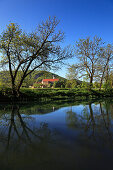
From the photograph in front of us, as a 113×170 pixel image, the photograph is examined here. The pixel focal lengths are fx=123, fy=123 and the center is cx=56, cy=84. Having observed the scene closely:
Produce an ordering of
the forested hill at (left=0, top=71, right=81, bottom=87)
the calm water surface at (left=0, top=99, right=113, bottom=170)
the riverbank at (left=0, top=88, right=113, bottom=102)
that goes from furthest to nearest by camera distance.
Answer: the forested hill at (left=0, top=71, right=81, bottom=87) < the riverbank at (left=0, top=88, right=113, bottom=102) < the calm water surface at (left=0, top=99, right=113, bottom=170)

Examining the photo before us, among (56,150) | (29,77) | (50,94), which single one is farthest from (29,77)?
(56,150)

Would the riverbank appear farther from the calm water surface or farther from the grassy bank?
the calm water surface

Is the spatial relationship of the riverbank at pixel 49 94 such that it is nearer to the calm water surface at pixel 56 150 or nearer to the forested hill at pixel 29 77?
the forested hill at pixel 29 77

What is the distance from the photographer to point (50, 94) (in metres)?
16.4

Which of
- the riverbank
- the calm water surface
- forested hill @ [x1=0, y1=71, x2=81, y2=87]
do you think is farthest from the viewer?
forested hill @ [x1=0, y1=71, x2=81, y2=87]

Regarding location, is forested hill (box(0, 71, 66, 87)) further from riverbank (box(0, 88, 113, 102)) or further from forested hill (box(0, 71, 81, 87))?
riverbank (box(0, 88, 113, 102))

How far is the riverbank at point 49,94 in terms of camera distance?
12.9m

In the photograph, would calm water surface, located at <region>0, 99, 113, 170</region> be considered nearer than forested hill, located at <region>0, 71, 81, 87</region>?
Yes

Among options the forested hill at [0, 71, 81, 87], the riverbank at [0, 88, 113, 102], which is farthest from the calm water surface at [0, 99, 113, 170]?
the forested hill at [0, 71, 81, 87]

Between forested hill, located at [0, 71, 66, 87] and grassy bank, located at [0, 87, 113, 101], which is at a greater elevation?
forested hill, located at [0, 71, 66, 87]

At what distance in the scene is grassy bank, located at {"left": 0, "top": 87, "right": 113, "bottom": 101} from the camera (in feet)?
42.4

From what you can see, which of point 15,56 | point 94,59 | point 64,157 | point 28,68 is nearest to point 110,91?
point 94,59

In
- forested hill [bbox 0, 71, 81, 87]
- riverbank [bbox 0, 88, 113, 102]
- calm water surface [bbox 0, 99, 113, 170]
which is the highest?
forested hill [bbox 0, 71, 81, 87]

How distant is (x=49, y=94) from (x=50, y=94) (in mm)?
189
